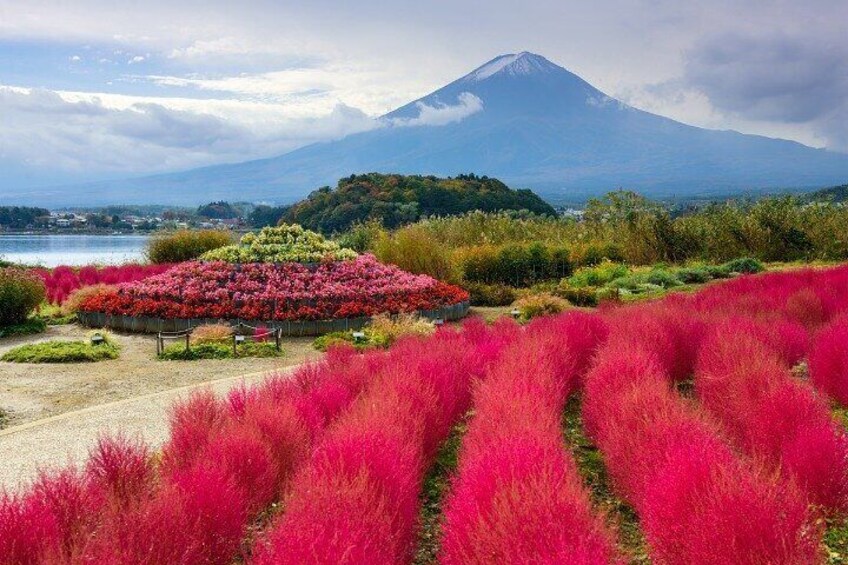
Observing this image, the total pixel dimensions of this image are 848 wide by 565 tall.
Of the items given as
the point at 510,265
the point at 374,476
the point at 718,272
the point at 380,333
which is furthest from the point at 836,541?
the point at 510,265

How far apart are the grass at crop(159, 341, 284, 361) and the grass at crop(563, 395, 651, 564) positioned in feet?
19.5

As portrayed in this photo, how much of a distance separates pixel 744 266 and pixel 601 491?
17.9m

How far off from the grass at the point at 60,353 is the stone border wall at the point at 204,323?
2043 mm

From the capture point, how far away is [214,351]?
1202cm

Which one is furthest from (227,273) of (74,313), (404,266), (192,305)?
(404,266)

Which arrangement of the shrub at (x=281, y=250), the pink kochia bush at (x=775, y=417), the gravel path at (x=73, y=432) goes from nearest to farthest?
1. the pink kochia bush at (x=775, y=417)
2. the gravel path at (x=73, y=432)
3. the shrub at (x=281, y=250)

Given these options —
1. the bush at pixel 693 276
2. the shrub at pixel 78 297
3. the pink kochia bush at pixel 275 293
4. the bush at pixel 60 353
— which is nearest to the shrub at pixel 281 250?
the pink kochia bush at pixel 275 293

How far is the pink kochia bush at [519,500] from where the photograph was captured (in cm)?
294

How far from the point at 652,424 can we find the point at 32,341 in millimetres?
12162

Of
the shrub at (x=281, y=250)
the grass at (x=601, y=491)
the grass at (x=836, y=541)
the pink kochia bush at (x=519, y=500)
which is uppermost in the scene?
the shrub at (x=281, y=250)

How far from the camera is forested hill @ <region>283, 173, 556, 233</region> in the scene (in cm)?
4372

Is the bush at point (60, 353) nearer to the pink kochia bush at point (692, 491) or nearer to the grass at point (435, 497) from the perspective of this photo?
the grass at point (435, 497)

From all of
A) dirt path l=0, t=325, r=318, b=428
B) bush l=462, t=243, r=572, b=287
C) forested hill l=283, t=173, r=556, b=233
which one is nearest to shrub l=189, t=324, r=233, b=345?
dirt path l=0, t=325, r=318, b=428

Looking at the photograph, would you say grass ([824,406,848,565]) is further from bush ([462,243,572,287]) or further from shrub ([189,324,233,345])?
bush ([462,243,572,287])
